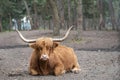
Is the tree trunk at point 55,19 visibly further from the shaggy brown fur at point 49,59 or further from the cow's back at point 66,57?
the shaggy brown fur at point 49,59

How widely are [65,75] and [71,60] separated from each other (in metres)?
0.64

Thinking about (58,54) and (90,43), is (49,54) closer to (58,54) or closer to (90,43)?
(58,54)

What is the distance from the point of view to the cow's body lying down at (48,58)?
8164 mm

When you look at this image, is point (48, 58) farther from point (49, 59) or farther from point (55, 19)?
point (55, 19)

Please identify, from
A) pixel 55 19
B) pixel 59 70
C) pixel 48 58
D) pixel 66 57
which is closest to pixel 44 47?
pixel 48 58

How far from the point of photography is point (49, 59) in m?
8.50

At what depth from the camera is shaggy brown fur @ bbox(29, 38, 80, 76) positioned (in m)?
8.16

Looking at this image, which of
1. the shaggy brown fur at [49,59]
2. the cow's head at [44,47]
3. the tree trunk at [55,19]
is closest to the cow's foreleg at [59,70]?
the shaggy brown fur at [49,59]

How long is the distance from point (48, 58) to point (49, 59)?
0.39 m

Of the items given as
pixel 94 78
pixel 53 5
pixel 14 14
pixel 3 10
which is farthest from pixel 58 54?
pixel 14 14

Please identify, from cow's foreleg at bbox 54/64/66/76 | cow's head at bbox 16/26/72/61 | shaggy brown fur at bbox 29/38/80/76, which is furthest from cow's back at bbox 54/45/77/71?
cow's head at bbox 16/26/72/61

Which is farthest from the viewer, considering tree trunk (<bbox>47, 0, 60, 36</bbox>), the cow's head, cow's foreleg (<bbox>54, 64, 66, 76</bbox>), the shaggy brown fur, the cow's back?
tree trunk (<bbox>47, 0, 60, 36</bbox>)

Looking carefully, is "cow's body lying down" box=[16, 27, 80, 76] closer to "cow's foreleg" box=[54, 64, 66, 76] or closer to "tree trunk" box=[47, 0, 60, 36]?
"cow's foreleg" box=[54, 64, 66, 76]

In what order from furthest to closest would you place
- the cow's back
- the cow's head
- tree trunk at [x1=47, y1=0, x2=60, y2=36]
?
tree trunk at [x1=47, y1=0, x2=60, y2=36] < the cow's back < the cow's head
